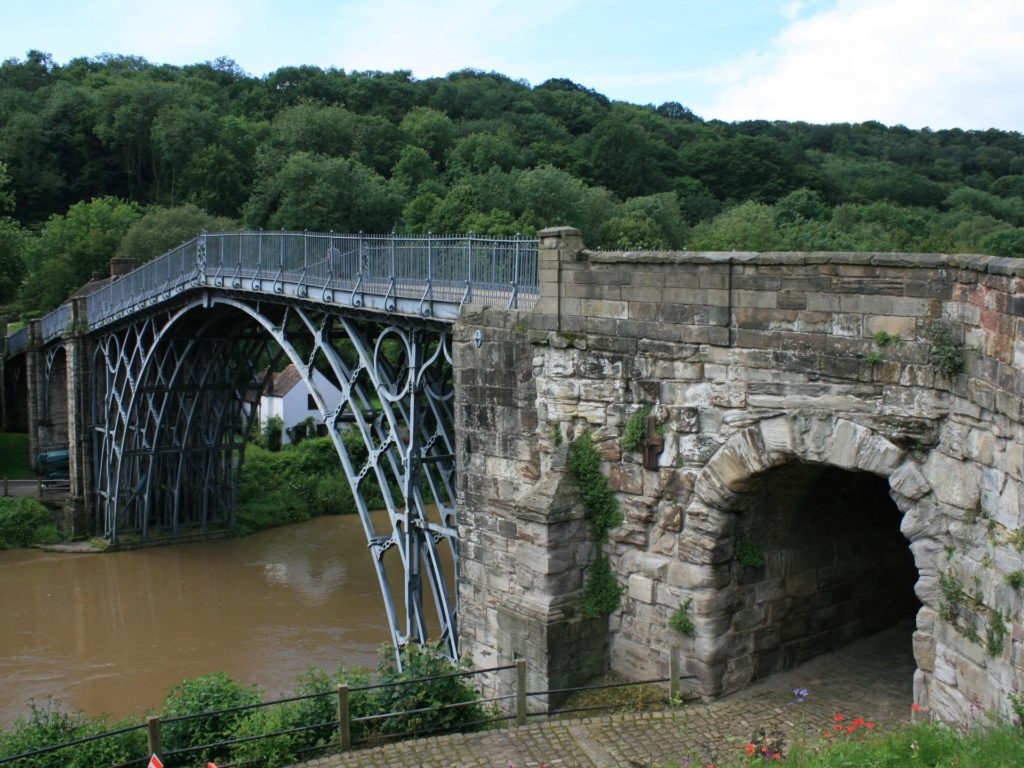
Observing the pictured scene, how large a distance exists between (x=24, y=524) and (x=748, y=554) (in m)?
26.6

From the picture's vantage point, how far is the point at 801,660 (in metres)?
11.0

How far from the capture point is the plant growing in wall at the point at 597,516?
10.8m

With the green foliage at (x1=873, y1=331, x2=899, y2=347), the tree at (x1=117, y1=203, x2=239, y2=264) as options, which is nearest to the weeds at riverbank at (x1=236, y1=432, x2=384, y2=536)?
the tree at (x1=117, y1=203, x2=239, y2=264)

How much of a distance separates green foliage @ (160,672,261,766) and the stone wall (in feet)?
8.98

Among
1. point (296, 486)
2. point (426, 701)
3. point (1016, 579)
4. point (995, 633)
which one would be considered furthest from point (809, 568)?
point (296, 486)

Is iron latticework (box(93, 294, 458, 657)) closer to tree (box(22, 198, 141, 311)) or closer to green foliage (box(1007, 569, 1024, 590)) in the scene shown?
green foliage (box(1007, 569, 1024, 590))

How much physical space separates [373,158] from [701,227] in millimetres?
20951

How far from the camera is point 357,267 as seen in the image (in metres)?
16.7

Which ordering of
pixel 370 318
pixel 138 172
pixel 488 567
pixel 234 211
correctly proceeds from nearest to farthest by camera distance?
pixel 488 567 → pixel 370 318 → pixel 234 211 → pixel 138 172

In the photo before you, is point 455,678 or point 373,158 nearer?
point 455,678

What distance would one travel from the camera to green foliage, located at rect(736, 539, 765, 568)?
1023 centimetres

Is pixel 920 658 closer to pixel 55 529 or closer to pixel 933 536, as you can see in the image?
pixel 933 536

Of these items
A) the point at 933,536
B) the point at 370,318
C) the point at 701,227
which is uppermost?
the point at 701,227

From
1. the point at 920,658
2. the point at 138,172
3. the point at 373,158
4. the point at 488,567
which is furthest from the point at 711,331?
the point at 138,172
